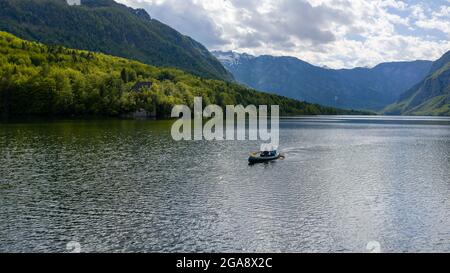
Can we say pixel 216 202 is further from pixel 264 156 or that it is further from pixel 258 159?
pixel 264 156

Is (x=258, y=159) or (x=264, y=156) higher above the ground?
(x=264, y=156)

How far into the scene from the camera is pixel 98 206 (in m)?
52.2

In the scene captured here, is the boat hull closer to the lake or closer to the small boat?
the small boat

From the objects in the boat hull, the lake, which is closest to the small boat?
the boat hull

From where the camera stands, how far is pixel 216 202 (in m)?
55.2

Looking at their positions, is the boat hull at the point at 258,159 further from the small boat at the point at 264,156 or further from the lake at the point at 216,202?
the lake at the point at 216,202

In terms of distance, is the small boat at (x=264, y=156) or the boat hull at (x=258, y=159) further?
the small boat at (x=264, y=156)

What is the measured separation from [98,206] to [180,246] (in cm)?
1782

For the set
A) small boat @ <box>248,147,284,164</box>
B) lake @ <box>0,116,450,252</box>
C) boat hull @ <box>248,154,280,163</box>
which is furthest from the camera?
small boat @ <box>248,147,284,164</box>

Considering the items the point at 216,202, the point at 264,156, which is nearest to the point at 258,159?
the point at 264,156

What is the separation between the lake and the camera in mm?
40375

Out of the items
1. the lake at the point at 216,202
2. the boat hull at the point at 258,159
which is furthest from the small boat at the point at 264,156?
the lake at the point at 216,202

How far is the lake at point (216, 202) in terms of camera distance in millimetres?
40375

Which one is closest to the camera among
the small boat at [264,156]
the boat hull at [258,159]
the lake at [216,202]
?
the lake at [216,202]
